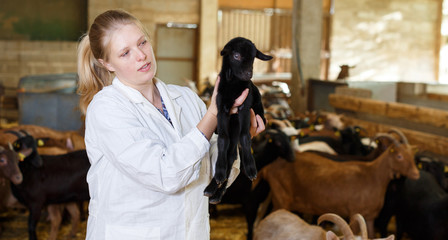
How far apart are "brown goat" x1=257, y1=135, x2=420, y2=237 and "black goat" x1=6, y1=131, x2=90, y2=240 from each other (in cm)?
196

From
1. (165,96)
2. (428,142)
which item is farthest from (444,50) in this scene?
(165,96)

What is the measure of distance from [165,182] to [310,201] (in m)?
3.55

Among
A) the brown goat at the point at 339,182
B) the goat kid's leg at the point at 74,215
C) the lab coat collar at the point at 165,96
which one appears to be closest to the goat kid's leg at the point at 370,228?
the brown goat at the point at 339,182

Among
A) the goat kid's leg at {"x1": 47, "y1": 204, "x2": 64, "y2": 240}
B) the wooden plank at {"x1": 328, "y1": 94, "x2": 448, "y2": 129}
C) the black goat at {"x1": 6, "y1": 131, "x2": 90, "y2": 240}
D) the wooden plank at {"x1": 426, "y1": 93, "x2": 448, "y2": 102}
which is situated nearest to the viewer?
the black goat at {"x1": 6, "y1": 131, "x2": 90, "y2": 240}

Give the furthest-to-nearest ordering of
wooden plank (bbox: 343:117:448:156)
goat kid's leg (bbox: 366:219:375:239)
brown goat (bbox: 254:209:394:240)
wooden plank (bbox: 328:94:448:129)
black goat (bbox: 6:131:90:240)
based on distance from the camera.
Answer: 1. wooden plank (bbox: 328:94:448:129)
2. wooden plank (bbox: 343:117:448:156)
3. black goat (bbox: 6:131:90:240)
4. goat kid's leg (bbox: 366:219:375:239)
5. brown goat (bbox: 254:209:394:240)

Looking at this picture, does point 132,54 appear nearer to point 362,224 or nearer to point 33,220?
point 362,224

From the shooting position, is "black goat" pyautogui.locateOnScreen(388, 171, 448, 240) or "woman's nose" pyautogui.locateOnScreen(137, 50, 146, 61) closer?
"woman's nose" pyautogui.locateOnScreen(137, 50, 146, 61)

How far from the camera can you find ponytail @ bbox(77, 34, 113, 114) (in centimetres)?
204

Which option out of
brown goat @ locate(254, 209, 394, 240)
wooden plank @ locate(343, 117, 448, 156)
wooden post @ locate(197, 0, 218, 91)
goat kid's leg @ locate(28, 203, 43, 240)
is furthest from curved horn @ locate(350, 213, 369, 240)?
wooden post @ locate(197, 0, 218, 91)

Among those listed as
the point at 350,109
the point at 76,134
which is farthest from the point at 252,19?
the point at 76,134

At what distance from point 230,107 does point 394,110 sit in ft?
18.9

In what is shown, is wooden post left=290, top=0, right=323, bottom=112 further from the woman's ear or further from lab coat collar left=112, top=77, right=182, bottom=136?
the woman's ear

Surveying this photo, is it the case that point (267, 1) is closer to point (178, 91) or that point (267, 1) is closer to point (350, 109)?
point (350, 109)

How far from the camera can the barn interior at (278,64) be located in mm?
6215
